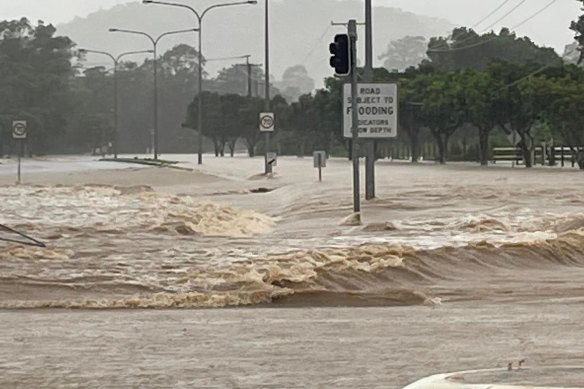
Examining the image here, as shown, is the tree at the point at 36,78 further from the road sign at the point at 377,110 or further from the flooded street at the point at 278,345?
the flooded street at the point at 278,345

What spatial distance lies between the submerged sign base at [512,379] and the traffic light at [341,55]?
15990mm

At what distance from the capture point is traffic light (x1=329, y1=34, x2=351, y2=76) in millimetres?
24859

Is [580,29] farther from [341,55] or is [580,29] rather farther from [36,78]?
[36,78]

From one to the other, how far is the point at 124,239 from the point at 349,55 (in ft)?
17.9

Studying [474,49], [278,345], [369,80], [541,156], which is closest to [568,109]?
[541,156]

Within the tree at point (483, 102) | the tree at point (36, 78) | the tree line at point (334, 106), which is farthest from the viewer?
the tree at point (36, 78)

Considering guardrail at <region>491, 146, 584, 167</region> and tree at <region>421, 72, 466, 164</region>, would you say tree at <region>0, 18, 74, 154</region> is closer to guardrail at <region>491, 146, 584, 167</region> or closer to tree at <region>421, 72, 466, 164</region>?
tree at <region>421, 72, 466, 164</region>

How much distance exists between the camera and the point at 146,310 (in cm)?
1446

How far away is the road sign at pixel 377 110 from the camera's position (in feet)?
106

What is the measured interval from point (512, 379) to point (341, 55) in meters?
17.3

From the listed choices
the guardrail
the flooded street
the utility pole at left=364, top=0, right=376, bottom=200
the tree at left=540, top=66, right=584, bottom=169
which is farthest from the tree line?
the flooded street

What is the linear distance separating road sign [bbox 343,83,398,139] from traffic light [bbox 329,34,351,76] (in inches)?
275

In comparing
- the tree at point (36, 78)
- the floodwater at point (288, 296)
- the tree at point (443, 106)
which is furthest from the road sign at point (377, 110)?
the tree at point (36, 78)

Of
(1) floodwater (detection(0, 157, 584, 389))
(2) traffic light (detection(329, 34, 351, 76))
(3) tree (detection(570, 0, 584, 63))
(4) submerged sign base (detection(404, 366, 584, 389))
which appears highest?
(3) tree (detection(570, 0, 584, 63))
